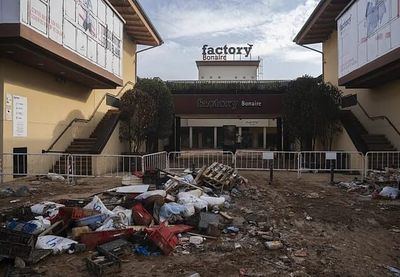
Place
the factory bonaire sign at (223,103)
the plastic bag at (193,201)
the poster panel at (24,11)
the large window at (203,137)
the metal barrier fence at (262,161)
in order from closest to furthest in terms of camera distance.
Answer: the plastic bag at (193,201), the poster panel at (24,11), the metal barrier fence at (262,161), the factory bonaire sign at (223,103), the large window at (203,137)

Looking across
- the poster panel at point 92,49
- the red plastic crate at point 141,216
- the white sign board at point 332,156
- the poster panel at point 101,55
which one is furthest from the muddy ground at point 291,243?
the poster panel at point 101,55

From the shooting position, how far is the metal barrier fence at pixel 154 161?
1501cm

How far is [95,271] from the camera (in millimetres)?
5602

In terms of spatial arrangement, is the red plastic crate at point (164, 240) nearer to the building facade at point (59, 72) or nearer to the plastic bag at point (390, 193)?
the plastic bag at point (390, 193)

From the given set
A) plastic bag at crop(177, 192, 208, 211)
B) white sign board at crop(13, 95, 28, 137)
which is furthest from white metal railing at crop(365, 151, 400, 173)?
white sign board at crop(13, 95, 28, 137)

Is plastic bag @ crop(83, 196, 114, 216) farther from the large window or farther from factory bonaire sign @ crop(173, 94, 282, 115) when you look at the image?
the large window

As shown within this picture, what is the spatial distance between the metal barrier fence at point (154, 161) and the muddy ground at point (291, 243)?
3170 mm

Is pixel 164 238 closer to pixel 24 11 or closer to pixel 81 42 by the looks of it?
pixel 24 11

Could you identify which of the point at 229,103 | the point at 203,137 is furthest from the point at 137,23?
the point at 203,137

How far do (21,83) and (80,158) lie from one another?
347 centimetres

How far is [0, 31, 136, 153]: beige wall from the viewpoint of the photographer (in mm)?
14914

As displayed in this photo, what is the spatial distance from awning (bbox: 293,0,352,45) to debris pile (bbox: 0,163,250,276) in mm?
16175

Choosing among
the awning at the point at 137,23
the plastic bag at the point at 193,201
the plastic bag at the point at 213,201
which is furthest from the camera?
the awning at the point at 137,23

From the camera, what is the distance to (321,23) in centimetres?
2545
